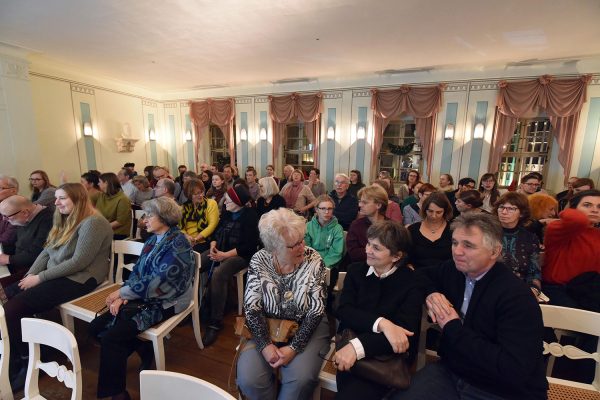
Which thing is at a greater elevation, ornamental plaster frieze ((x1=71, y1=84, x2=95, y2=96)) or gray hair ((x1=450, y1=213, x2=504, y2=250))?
ornamental plaster frieze ((x1=71, y1=84, x2=95, y2=96))

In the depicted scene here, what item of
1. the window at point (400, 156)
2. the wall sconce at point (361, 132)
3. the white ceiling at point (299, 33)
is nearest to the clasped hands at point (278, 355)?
the white ceiling at point (299, 33)

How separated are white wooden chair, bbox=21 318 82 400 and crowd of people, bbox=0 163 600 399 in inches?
16.9

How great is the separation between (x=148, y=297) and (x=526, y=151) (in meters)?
7.24

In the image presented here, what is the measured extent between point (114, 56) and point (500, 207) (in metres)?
6.32

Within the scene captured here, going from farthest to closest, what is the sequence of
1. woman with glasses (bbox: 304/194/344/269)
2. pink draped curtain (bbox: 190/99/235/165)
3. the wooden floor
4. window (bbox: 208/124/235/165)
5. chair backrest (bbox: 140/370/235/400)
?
window (bbox: 208/124/235/165)
pink draped curtain (bbox: 190/99/235/165)
woman with glasses (bbox: 304/194/344/269)
the wooden floor
chair backrest (bbox: 140/370/235/400)

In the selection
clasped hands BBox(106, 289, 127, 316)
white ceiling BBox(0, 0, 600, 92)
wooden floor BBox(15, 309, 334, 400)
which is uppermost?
white ceiling BBox(0, 0, 600, 92)

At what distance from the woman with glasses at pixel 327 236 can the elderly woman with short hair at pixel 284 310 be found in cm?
81

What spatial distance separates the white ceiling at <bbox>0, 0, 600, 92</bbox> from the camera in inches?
128

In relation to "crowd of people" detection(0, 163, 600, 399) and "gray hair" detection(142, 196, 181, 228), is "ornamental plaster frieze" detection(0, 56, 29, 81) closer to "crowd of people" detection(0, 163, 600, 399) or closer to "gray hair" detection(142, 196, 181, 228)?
"crowd of people" detection(0, 163, 600, 399)

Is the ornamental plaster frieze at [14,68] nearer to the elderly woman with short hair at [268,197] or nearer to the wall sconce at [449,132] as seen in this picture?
the elderly woman with short hair at [268,197]

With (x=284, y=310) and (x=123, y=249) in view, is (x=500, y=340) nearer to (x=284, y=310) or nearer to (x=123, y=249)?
(x=284, y=310)

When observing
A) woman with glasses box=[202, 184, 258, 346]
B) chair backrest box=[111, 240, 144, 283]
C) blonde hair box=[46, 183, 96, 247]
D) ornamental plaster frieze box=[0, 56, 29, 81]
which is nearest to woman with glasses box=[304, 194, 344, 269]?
woman with glasses box=[202, 184, 258, 346]

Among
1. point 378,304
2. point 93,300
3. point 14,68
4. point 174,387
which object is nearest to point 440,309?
point 378,304

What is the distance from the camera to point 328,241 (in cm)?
254
